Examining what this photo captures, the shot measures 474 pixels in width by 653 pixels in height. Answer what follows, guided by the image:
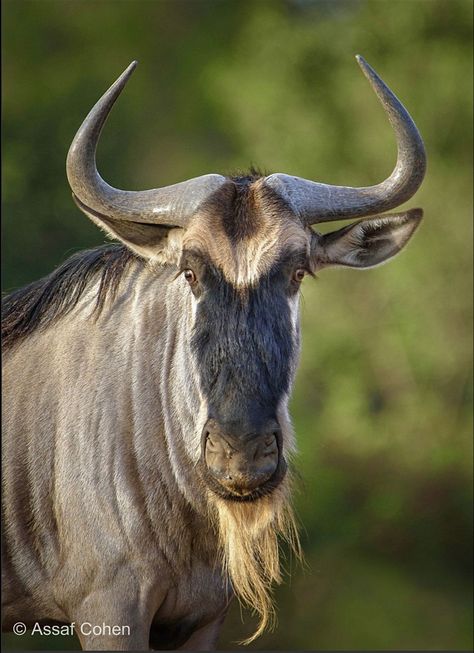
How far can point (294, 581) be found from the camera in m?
14.7

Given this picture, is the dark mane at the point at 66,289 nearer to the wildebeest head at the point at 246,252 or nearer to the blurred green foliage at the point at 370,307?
the wildebeest head at the point at 246,252

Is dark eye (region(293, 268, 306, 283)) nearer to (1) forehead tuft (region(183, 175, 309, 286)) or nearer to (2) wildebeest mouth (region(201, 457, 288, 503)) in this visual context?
(1) forehead tuft (region(183, 175, 309, 286))

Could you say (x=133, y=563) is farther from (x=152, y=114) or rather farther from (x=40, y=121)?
(x=152, y=114)

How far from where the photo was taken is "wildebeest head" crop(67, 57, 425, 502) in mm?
4773

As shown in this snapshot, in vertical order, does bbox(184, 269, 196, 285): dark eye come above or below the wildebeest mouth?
above

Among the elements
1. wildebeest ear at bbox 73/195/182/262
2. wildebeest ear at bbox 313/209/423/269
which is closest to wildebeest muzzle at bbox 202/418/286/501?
wildebeest ear at bbox 73/195/182/262

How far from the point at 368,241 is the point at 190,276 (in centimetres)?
104

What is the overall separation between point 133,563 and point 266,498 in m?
0.71

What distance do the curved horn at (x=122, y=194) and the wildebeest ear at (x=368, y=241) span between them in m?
0.67

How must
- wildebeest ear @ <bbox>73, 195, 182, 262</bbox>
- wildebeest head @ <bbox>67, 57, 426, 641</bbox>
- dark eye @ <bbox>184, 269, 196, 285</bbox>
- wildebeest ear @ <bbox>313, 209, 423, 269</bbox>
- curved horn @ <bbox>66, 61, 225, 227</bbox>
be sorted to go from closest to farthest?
wildebeest head @ <bbox>67, 57, 426, 641</bbox>, dark eye @ <bbox>184, 269, 196, 285</bbox>, curved horn @ <bbox>66, 61, 225, 227</bbox>, wildebeest ear @ <bbox>73, 195, 182, 262</bbox>, wildebeest ear @ <bbox>313, 209, 423, 269</bbox>

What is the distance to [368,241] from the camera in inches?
225

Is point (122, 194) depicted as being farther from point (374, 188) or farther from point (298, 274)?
point (374, 188)

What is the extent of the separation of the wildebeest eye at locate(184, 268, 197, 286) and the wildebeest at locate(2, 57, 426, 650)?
0.01 metres

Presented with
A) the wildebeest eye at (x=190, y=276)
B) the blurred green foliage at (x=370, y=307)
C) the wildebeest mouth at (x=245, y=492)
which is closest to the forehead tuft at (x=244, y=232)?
the wildebeest eye at (x=190, y=276)
